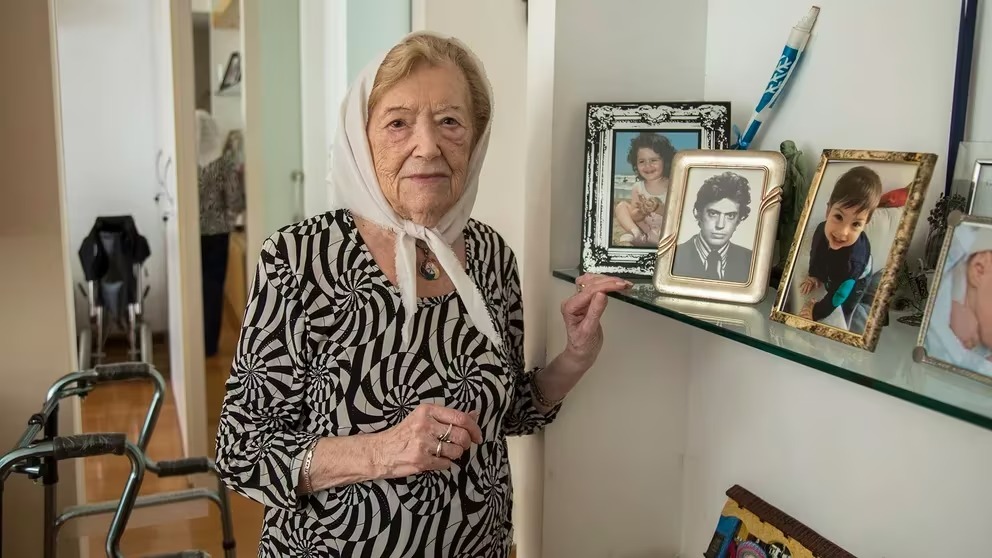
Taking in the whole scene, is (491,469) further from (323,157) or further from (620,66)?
(323,157)

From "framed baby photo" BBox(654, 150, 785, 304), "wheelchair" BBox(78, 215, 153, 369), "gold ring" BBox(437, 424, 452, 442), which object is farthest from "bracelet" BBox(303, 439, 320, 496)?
"wheelchair" BBox(78, 215, 153, 369)

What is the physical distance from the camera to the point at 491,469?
1203 millimetres

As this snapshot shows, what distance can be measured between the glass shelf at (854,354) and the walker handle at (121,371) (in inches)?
53.2

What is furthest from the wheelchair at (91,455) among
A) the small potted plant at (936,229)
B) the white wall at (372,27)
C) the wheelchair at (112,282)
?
the wheelchair at (112,282)

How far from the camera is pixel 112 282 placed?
4.53 m

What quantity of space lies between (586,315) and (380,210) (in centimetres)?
34

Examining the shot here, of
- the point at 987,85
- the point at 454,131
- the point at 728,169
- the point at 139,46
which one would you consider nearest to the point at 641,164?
the point at 728,169

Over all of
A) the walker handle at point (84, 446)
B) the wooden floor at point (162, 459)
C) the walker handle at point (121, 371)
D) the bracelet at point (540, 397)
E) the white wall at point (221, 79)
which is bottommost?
the wooden floor at point (162, 459)

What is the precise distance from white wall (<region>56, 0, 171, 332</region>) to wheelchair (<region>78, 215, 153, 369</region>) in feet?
1.34

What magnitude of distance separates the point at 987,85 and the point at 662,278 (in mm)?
418

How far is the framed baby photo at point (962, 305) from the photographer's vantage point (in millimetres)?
661

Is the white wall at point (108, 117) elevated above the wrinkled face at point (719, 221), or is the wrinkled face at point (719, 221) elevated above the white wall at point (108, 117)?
the white wall at point (108, 117)

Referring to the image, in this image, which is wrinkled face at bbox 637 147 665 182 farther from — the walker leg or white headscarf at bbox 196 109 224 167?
white headscarf at bbox 196 109 224 167

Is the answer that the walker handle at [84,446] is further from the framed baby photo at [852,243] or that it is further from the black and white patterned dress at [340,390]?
the framed baby photo at [852,243]
